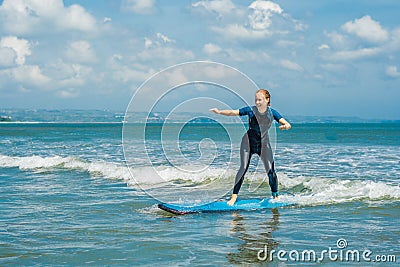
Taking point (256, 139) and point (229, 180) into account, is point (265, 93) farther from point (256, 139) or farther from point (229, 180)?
point (229, 180)

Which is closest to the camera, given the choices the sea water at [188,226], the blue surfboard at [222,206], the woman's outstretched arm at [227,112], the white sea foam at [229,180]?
the sea water at [188,226]

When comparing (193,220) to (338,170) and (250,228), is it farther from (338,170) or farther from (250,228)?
(338,170)

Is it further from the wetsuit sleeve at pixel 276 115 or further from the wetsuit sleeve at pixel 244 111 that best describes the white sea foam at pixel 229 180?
the wetsuit sleeve at pixel 244 111

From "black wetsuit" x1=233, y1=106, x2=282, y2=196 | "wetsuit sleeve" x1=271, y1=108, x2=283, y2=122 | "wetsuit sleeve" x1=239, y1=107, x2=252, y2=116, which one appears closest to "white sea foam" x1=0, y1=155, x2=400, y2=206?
"black wetsuit" x1=233, y1=106, x2=282, y2=196

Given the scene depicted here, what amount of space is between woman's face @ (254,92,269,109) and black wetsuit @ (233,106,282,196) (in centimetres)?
14

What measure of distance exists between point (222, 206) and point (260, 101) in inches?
93.1

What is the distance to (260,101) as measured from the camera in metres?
9.83

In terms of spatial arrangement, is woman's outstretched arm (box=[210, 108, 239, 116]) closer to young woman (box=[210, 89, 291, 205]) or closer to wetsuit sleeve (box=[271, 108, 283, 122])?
young woman (box=[210, 89, 291, 205])

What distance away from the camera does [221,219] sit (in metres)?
9.82

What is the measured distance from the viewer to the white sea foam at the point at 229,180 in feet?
40.7

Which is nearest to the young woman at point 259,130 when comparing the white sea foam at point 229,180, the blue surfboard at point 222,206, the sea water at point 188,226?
the blue surfboard at point 222,206

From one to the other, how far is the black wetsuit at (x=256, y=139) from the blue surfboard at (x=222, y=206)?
36 cm

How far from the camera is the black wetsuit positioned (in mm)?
10055

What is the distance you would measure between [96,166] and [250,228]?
12.5m
